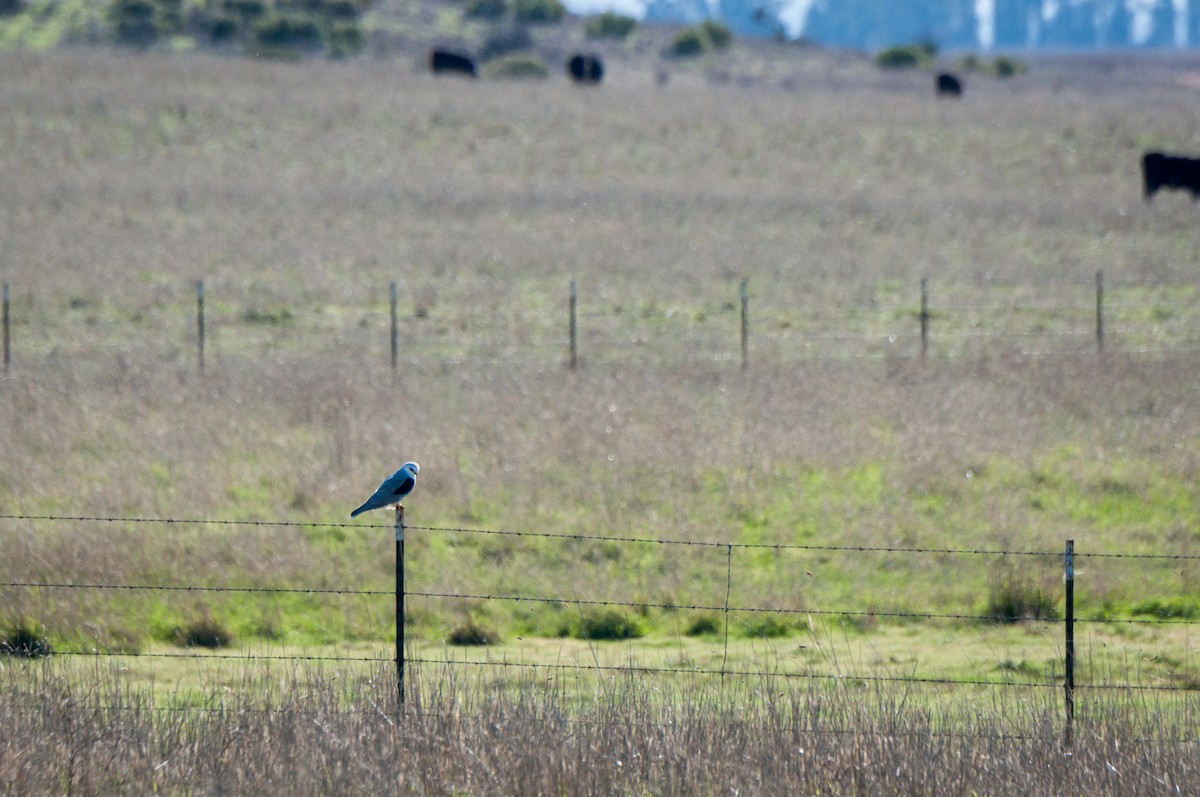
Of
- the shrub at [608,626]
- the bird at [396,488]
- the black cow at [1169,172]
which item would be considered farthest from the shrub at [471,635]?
the black cow at [1169,172]

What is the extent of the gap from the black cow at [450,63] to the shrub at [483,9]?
1323 inches

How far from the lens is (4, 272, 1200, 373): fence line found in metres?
21.1

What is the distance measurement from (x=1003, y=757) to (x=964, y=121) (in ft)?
141

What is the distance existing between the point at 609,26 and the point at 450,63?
39.5 metres

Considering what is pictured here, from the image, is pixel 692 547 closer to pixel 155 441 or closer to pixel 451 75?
pixel 155 441

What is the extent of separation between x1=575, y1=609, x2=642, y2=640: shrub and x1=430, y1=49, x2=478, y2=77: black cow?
49.2 meters

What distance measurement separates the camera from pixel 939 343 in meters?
21.9

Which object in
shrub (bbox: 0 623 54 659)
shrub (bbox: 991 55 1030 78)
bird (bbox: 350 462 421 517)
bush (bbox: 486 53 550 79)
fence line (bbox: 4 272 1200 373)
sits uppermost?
shrub (bbox: 991 55 1030 78)

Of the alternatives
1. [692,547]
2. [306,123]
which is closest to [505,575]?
[692,547]

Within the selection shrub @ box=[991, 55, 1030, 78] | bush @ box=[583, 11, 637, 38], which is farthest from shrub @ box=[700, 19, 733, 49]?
shrub @ box=[991, 55, 1030, 78]

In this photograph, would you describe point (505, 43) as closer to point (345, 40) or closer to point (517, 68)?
point (345, 40)

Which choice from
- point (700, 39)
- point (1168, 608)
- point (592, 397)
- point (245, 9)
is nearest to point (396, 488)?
point (1168, 608)

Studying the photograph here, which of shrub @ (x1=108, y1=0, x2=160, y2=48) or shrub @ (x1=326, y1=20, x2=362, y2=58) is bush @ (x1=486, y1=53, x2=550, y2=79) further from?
shrub @ (x1=108, y1=0, x2=160, y2=48)

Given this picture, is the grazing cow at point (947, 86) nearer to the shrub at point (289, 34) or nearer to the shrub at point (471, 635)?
the shrub at point (289, 34)
